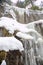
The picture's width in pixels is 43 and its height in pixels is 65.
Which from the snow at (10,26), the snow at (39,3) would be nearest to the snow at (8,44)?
the snow at (10,26)

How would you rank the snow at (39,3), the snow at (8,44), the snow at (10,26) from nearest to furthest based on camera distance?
the snow at (8,44), the snow at (10,26), the snow at (39,3)

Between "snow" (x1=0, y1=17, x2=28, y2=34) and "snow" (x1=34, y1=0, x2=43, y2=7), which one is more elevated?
"snow" (x1=34, y1=0, x2=43, y2=7)

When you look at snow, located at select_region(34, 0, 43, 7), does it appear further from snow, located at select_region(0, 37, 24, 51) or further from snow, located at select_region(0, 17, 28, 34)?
snow, located at select_region(0, 37, 24, 51)

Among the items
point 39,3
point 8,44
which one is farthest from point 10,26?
point 39,3

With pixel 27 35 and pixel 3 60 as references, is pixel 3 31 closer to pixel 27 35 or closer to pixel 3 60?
pixel 27 35

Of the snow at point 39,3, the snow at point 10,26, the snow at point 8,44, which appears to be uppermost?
the snow at point 39,3

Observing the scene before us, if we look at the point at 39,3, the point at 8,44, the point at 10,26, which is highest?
the point at 39,3

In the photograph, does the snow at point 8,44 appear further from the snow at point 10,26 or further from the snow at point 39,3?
the snow at point 39,3

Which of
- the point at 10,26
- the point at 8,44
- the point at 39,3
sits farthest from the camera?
the point at 39,3

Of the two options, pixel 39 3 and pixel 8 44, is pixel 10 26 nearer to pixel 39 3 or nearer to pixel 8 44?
pixel 8 44

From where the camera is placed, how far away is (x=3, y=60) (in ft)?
16.9

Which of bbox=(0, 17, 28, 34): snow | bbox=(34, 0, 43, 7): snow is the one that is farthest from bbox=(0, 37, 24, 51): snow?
bbox=(34, 0, 43, 7): snow

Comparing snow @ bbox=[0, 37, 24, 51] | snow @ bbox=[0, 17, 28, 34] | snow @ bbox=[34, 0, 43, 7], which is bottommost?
snow @ bbox=[0, 37, 24, 51]

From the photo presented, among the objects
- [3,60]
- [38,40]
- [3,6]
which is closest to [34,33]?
[38,40]
